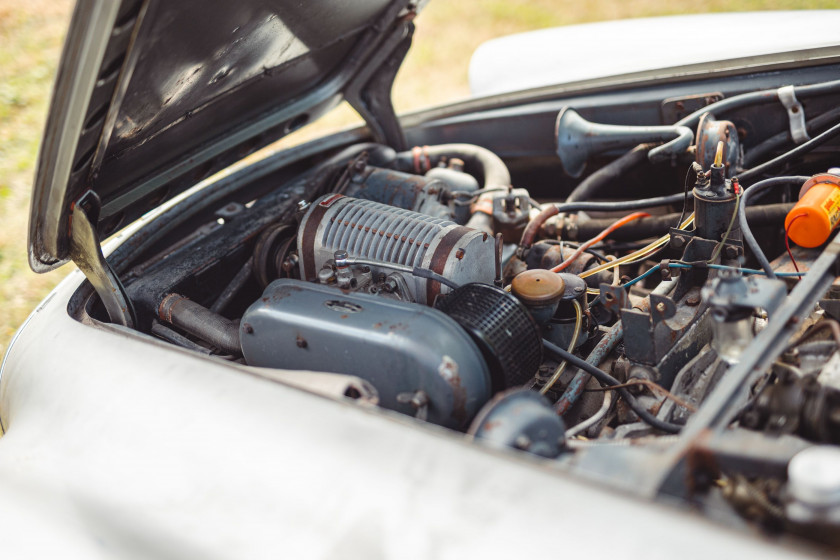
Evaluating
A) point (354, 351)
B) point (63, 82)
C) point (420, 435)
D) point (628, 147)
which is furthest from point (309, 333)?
point (628, 147)

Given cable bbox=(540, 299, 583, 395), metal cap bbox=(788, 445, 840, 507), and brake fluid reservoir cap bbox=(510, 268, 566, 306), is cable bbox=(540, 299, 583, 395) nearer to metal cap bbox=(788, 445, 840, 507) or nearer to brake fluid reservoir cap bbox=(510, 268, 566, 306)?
brake fluid reservoir cap bbox=(510, 268, 566, 306)

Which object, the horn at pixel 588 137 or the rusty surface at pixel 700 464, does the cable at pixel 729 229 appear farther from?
the rusty surface at pixel 700 464

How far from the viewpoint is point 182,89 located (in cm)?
181

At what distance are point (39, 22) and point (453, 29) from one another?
470cm

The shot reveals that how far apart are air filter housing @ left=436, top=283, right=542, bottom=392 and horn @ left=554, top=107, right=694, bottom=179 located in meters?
0.91

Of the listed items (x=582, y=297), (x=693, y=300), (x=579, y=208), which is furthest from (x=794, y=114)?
(x=582, y=297)

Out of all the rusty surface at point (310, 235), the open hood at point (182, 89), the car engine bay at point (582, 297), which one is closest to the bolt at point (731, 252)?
the car engine bay at point (582, 297)

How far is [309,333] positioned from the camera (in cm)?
160

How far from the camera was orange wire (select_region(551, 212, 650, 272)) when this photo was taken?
6.57 feet

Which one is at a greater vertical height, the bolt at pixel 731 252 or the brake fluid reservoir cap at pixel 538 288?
the bolt at pixel 731 252

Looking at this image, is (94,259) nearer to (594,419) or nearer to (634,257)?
(594,419)

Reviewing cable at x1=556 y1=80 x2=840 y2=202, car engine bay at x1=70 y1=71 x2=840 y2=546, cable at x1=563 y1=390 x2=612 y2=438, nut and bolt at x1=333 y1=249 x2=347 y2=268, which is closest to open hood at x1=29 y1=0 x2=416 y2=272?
car engine bay at x1=70 y1=71 x2=840 y2=546

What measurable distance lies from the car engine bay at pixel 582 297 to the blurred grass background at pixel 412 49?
351 cm

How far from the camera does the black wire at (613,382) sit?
148 centimetres
